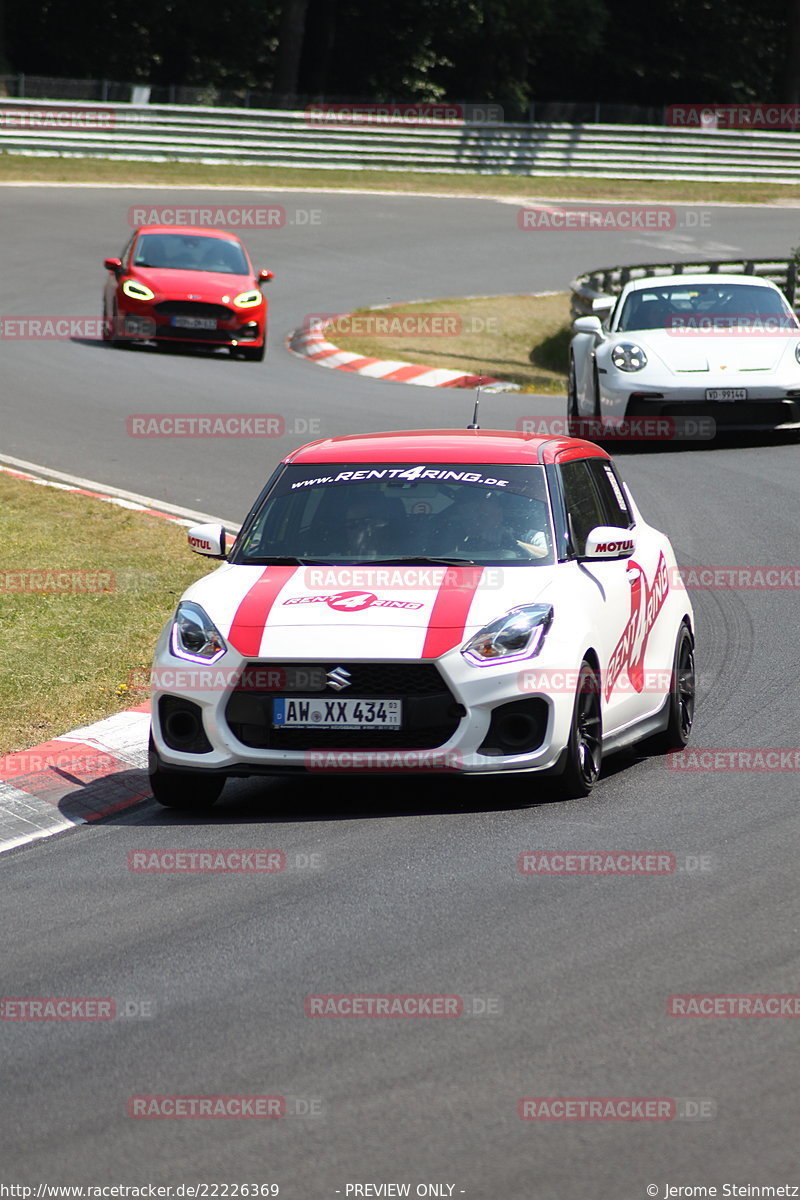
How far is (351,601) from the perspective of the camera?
7363mm

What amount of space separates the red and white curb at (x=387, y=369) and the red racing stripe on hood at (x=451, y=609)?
14451mm

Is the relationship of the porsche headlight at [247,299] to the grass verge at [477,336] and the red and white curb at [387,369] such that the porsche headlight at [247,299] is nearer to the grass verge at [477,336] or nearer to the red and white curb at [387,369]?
the red and white curb at [387,369]

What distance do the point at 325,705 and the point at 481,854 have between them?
3.00 ft

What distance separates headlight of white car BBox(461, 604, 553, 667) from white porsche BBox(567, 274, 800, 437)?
947cm

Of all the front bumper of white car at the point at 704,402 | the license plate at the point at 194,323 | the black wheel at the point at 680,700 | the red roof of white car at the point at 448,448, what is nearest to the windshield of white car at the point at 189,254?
the license plate at the point at 194,323

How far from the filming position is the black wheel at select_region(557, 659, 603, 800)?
23.7ft

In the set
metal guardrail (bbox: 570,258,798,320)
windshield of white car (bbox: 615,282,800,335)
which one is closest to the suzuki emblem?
windshield of white car (bbox: 615,282,800,335)

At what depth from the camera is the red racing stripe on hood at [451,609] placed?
7.08 meters

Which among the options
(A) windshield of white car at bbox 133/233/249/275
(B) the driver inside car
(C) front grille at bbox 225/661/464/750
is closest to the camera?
(C) front grille at bbox 225/661/464/750

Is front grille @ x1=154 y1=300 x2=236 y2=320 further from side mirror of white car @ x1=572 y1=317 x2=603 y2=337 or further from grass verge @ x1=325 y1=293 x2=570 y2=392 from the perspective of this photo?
side mirror of white car @ x1=572 y1=317 x2=603 y2=337

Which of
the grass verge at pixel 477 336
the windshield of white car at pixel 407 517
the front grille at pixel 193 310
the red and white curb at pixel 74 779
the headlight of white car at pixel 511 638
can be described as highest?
the windshield of white car at pixel 407 517

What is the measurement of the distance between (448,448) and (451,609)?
4.37 ft

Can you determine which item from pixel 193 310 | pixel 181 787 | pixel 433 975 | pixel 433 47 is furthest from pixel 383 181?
pixel 433 975

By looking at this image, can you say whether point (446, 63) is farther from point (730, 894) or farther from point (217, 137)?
point (730, 894)
